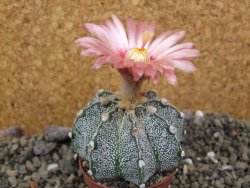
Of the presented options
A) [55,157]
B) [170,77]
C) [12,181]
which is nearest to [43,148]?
[55,157]

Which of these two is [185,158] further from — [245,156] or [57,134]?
[57,134]

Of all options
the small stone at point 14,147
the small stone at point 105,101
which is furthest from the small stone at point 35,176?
the small stone at point 105,101

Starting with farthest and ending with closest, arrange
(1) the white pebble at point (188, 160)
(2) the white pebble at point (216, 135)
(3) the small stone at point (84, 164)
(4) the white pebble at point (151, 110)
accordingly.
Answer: (2) the white pebble at point (216, 135) < (1) the white pebble at point (188, 160) < (3) the small stone at point (84, 164) < (4) the white pebble at point (151, 110)

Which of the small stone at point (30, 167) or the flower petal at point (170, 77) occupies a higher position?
the flower petal at point (170, 77)

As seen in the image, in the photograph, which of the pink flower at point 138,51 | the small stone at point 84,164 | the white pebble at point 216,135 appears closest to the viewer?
the pink flower at point 138,51

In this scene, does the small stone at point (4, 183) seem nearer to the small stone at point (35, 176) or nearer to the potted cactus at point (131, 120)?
the small stone at point (35, 176)

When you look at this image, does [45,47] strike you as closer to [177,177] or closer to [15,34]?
[15,34]
